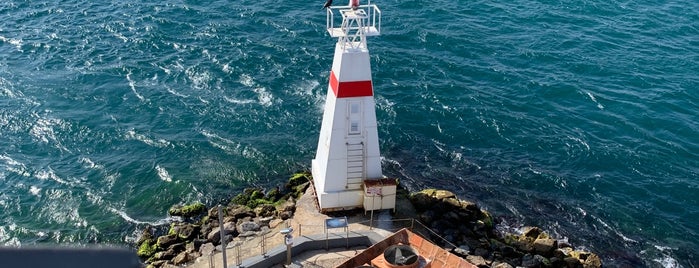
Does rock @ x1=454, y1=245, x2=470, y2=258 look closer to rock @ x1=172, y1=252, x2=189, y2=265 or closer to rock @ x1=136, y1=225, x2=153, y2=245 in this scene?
rock @ x1=172, y1=252, x2=189, y2=265

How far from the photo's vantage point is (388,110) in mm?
58812

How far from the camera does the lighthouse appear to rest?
117 feet

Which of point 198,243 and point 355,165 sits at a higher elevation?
point 355,165

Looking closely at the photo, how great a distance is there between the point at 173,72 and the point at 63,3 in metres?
23.3

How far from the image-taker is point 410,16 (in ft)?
244

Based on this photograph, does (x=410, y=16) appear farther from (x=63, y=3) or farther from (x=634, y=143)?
(x=63, y=3)

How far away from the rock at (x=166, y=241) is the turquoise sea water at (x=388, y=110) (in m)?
3.67

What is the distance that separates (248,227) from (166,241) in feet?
18.2

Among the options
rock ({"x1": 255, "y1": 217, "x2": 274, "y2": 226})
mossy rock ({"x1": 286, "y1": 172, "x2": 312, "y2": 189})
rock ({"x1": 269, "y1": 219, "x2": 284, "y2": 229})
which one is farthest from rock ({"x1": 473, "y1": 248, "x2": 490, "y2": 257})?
mossy rock ({"x1": 286, "y1": 172, "x2": 312, "y2": 189})

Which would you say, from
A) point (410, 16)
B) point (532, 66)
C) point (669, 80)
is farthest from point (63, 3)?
point (669, 80)

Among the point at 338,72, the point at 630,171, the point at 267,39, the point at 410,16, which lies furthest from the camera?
the point at 410,16

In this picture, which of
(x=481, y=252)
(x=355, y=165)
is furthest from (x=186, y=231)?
(x=481, y=252)

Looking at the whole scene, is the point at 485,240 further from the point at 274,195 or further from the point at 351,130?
the point at 274,195

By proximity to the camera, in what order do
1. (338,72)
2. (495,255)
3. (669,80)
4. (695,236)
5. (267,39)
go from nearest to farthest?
(338,72) < (495,255) < (695,236) < (669,80) < (267,39)
